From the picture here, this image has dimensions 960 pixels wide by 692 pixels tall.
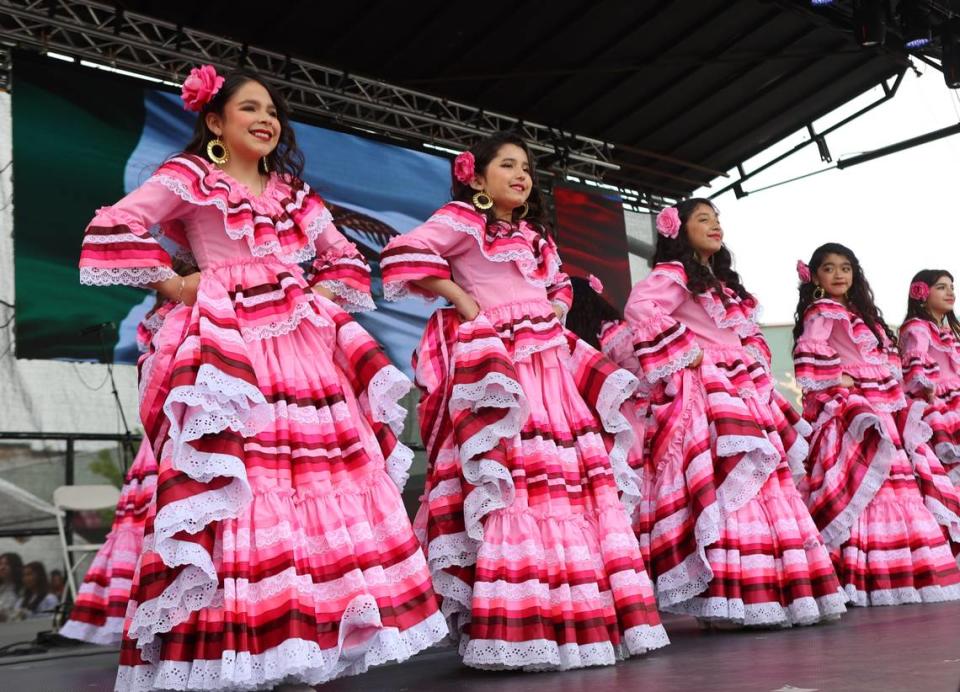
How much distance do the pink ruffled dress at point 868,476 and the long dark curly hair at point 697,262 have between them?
85 cm

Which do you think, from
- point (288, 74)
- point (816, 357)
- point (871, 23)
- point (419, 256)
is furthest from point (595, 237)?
point (419, 256)

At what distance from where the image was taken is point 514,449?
11.4 ft

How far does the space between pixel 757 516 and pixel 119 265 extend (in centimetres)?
256

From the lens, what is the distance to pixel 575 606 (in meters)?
3.31

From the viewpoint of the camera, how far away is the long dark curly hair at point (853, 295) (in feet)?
18.4

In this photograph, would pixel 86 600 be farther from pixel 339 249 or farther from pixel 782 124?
pixel 782 124

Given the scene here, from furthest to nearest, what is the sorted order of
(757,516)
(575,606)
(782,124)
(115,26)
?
(782,124) < (115,26) < (757,516) < (575,606)

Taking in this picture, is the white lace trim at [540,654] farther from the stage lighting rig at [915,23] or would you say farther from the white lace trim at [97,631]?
the stage lighting rig at [915,23]

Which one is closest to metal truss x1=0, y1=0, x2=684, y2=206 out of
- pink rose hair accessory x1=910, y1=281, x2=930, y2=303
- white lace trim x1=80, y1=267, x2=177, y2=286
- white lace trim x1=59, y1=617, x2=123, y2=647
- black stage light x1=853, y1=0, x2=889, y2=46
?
black stage light x1=853, y1=0, x2=889, y2=46

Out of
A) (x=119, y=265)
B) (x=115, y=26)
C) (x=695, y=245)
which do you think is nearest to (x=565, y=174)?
(x=115, y=26)

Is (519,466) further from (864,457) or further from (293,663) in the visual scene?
(864,457)

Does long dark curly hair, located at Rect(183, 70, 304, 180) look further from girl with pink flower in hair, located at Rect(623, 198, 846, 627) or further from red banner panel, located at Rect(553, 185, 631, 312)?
red banner panel, located at Rect(553, 185, 631, 312)

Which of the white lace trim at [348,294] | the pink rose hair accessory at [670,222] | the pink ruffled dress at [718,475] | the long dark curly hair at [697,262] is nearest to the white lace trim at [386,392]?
the white lace trim at [348,294]

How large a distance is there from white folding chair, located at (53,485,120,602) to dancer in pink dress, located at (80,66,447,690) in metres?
3.58
